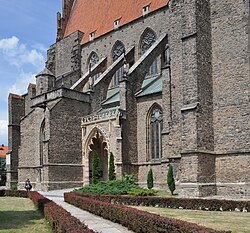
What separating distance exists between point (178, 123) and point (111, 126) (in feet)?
24.6

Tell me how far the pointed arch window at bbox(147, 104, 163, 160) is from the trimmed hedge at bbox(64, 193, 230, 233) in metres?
13.7

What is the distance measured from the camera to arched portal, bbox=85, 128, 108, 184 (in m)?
30.9

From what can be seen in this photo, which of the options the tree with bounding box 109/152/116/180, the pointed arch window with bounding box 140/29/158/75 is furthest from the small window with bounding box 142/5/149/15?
the tree with bounding box 109/152/116/180

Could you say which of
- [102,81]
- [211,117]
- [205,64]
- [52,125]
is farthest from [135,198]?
[102,81]

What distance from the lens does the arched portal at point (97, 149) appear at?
30.9m

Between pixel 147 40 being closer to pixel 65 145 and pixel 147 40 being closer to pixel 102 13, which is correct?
pixel 102 13

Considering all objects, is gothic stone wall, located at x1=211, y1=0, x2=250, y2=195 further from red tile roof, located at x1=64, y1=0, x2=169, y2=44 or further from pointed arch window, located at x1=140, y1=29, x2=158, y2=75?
red tile roof, located at x1=64, y1=0, x2=169, y2=44

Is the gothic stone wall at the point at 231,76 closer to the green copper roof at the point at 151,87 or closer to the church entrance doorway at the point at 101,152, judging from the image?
the green copper roof at the point at 151,87

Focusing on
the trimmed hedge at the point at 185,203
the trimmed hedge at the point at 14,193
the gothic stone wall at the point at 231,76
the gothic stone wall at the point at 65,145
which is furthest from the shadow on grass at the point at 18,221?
the gothic stone wall at the point at 65,145

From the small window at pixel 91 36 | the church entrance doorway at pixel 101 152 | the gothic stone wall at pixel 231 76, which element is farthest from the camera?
the small window at pixel 91 36

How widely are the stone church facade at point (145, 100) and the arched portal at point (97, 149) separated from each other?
0.28 feet

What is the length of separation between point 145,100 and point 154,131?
2.51 meters

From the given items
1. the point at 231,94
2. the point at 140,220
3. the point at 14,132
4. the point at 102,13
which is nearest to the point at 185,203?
the point at 140,220

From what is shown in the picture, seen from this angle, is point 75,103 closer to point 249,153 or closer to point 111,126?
point 111,126
